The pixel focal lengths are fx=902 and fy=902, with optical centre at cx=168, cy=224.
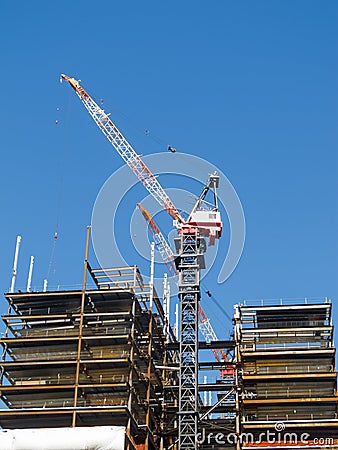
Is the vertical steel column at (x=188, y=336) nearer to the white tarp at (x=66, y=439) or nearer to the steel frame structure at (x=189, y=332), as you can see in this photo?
the steel frame structure at (x=189, y=332)

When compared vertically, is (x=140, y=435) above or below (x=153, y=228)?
below

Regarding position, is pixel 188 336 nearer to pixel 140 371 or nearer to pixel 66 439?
pixel 140 371

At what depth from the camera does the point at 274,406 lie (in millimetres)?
99938

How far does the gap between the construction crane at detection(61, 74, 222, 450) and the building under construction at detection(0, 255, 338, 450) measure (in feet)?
8.69

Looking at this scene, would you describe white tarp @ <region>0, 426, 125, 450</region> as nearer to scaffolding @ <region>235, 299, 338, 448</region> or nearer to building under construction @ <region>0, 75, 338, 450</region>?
building under construction @ <region>0, 75, 338, 450</region>

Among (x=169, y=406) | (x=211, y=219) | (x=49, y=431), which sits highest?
(x=211, y=219)

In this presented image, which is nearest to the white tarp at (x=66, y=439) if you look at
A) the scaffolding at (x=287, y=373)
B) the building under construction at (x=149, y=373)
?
the building under construction at (x=149, y=373)

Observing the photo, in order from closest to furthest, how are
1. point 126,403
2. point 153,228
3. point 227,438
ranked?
point 126,403
point 227,438
point 153,228

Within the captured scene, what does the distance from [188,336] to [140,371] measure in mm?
7122

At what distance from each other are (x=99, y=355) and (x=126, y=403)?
23.8ft

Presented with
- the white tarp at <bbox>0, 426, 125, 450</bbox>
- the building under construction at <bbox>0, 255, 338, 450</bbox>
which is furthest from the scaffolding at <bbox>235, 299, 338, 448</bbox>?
the white tarp at <bbox>0, 426, 125, 450</bbox>

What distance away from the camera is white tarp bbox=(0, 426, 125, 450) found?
290ft

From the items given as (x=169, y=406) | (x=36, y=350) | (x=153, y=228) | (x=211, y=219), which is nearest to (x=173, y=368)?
(x=169, y=406)

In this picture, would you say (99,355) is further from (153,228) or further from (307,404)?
(153,228)
